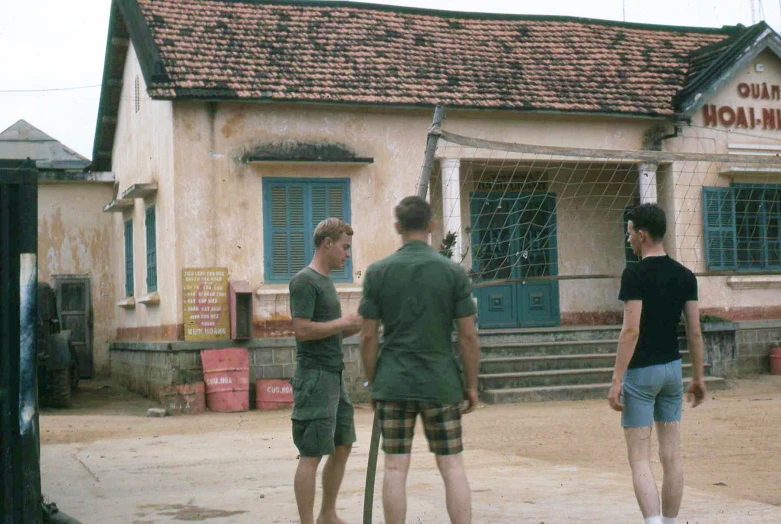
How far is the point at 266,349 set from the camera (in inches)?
609

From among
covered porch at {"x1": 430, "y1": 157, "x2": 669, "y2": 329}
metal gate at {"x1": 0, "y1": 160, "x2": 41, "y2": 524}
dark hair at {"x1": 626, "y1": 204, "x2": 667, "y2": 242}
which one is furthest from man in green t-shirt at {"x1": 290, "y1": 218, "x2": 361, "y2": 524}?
covered porch at {"x1": 430, "y1": 157, "x2": 669, "y2": 329}

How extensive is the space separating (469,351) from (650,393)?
3.65 ft

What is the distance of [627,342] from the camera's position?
226 inches

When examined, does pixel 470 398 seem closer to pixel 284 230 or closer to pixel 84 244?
pixel 284 230

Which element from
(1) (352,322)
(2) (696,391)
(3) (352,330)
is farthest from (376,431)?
(2) (696,391)

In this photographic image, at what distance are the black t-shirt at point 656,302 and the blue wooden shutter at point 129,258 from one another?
49.5 feet

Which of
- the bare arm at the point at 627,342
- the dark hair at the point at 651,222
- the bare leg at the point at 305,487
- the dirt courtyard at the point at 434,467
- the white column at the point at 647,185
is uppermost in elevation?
the white column at the point at 647,185

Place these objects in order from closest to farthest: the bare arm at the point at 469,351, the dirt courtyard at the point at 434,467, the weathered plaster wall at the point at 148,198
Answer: the bare arm at the point at 469,351
the dirt courtyard at the point at 434,467
the weathered plaster wall at the point at 148,198

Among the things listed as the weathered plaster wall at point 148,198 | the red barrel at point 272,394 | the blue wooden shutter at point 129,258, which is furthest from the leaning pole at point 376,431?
the blue wooden shutter at point 129,258

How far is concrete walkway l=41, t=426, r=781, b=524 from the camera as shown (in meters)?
6.94

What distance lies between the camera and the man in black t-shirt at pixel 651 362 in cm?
575

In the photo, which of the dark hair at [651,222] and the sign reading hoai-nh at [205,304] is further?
the sign reading hoai-nh at [205,304]

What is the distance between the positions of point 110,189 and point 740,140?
12.0 m

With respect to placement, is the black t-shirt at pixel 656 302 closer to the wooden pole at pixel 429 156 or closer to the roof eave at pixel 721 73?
the wooden pole at pixel 429 156
